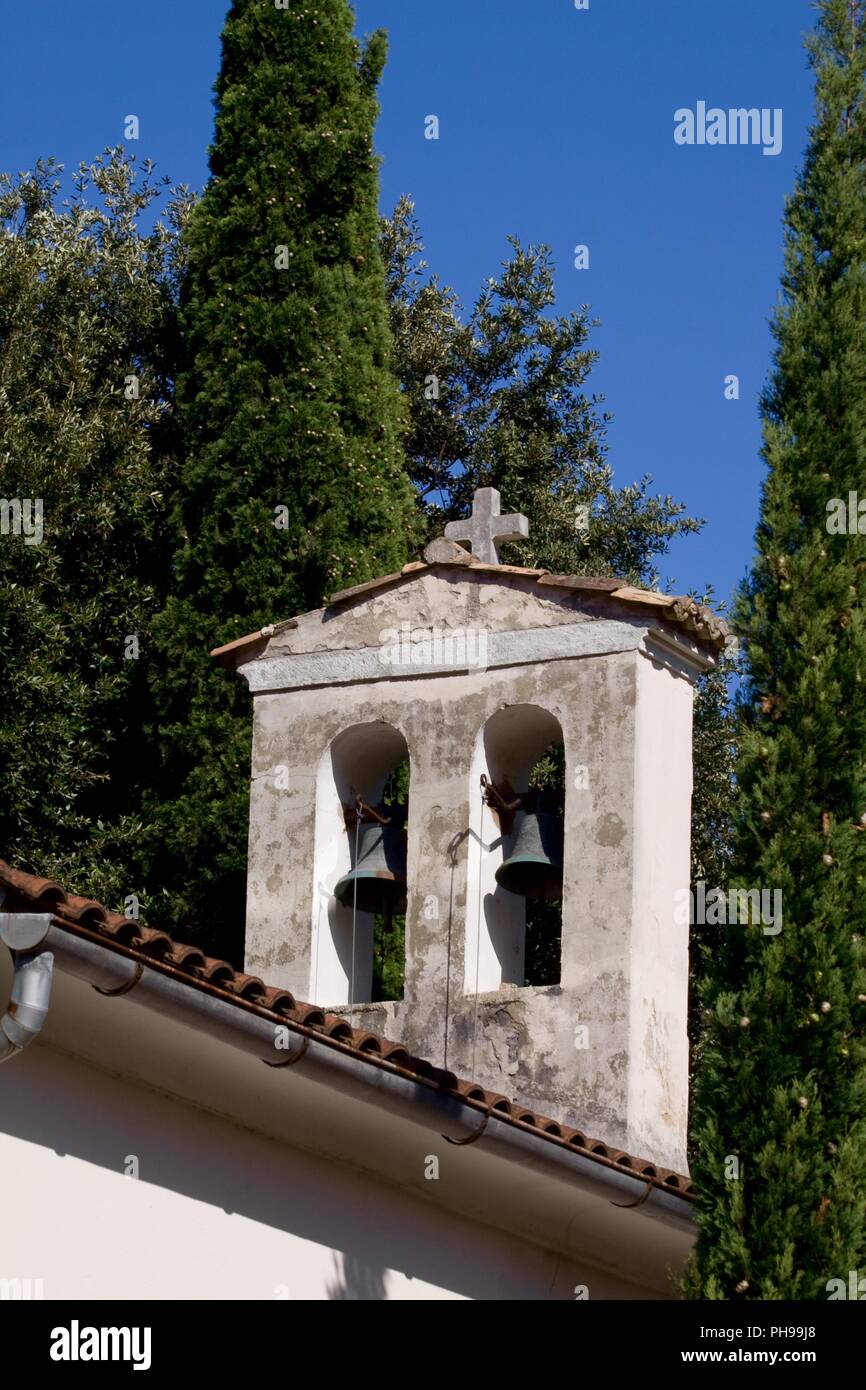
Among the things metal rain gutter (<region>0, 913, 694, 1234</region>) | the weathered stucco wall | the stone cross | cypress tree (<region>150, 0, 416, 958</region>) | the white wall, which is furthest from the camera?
cypress tree (<region>150, 0, 416, 958</region>)

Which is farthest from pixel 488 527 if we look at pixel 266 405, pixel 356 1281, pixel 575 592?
pixel 266 405

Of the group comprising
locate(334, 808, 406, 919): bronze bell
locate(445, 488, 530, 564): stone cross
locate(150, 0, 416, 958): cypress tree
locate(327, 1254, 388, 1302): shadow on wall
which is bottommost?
locate(327, 1254, 388, 1302): shadow on wall

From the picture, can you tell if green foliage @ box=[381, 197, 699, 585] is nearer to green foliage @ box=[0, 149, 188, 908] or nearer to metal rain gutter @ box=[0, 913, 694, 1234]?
green foliage @ box=[0, 149, 188, 908]

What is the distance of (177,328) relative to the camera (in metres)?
19.6

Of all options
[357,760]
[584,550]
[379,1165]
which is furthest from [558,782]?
[379,1165]

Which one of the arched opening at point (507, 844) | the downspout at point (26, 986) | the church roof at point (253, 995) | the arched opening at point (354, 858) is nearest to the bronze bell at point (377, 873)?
the arched opening at point (354, 858)

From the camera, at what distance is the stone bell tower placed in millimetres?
11648

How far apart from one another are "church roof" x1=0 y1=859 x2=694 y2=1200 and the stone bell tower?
1.76 metres

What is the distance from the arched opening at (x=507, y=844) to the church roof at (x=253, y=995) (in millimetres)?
2304

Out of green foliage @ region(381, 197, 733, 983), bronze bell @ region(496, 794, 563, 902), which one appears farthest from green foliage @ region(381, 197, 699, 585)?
bronze bell @ region(496, 794, 563, 902)

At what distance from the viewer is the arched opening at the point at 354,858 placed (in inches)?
489

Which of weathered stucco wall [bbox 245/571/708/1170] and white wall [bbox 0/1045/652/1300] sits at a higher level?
weathered stucco wall [bbox 245/571/708/1170]
